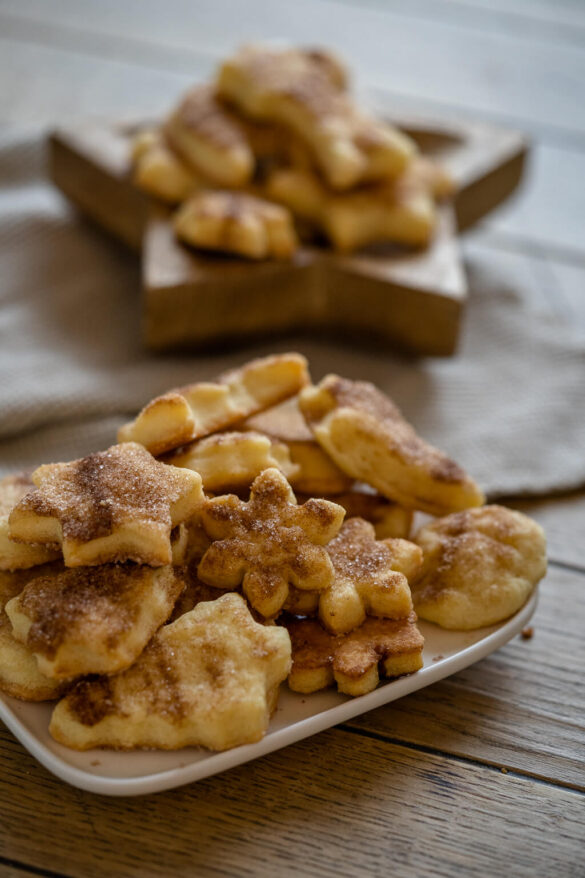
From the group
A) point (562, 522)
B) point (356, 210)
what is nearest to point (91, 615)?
point (562, 522)

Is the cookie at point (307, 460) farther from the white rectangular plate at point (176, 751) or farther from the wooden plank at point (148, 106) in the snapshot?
the wooden plank at point (148, 106)

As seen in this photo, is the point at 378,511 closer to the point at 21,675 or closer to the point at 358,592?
the point at 358,592

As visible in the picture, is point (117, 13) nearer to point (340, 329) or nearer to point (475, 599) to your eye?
point (340, 329)

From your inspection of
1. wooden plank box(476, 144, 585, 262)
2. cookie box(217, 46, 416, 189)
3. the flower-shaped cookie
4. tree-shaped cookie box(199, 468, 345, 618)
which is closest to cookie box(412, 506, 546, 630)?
tree-shaped cookie box(199, 468, 345, 618)

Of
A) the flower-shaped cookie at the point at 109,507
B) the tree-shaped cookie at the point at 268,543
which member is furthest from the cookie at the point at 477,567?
the flower-shaped cookie at the point at 109,507

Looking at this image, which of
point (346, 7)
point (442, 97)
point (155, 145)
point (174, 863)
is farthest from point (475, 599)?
Answer: point (346, 7)

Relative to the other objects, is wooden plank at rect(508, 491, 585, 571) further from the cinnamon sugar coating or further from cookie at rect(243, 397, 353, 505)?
the cinnamon sugar coating
